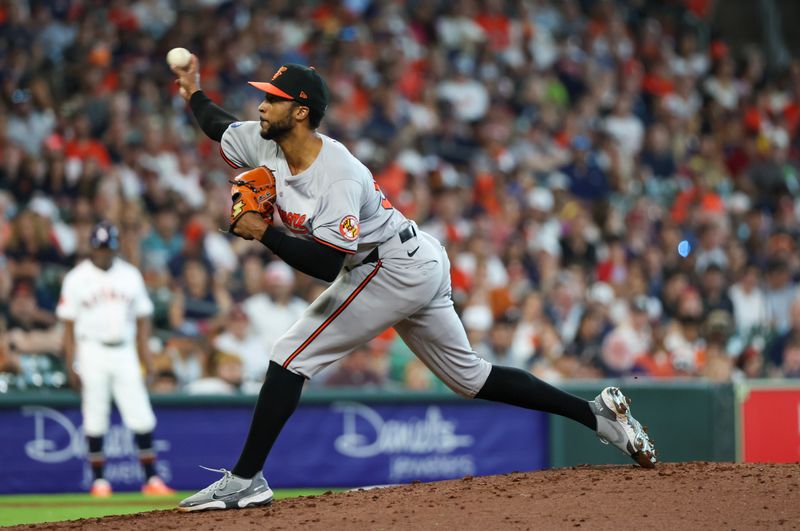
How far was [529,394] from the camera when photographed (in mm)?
5613

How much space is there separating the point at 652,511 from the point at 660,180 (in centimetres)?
1001

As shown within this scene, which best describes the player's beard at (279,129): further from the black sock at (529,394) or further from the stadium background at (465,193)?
the stadium background at (465,193)

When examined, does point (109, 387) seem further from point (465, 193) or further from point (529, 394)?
point (465, 193)

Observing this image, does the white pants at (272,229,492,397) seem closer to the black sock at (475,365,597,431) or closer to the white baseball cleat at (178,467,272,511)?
the black sock at (475,365,597,431)

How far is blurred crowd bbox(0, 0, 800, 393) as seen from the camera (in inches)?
411

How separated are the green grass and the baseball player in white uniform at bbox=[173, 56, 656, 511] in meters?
2.47

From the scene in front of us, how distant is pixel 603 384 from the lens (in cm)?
976

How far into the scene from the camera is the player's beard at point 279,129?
16.6ft

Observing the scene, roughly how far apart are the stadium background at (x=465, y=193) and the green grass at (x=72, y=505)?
46 cm

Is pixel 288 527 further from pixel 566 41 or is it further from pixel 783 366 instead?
pixel 566 41

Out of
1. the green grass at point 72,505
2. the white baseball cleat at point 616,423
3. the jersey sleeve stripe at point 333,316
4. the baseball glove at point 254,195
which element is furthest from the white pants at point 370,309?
the green grass at point 72,505

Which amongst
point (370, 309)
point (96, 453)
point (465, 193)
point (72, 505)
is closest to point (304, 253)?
point (370, 309)

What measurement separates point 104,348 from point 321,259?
4.55 m

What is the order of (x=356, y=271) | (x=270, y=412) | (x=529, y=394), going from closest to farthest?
(x=270, y=412) < (x=356, y=271) < (x=529, y=394)
